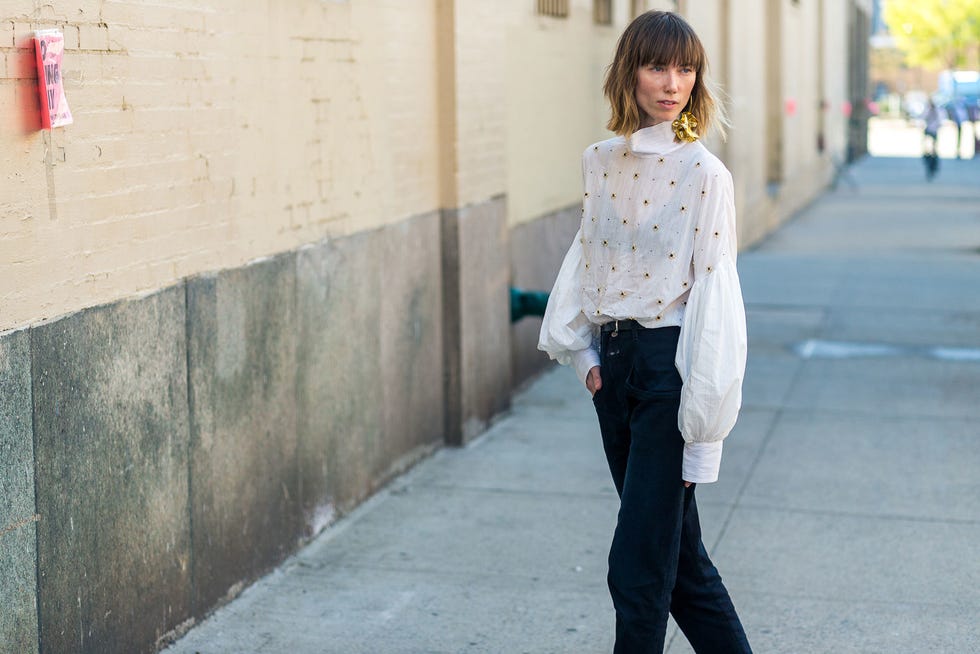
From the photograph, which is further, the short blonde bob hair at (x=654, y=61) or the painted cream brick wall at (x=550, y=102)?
the painted cream brick wall at (x=550, y=102)

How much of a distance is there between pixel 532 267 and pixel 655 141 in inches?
220

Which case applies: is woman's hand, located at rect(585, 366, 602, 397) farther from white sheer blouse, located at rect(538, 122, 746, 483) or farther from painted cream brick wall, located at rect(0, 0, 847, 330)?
painted cream brick wall, located at rect(0, 0, 847, 330)

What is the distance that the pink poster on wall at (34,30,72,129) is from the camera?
3.89 m

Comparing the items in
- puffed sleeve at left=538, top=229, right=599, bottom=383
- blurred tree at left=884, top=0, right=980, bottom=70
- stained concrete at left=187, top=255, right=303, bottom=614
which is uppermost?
blurred tree at left=884, top=0, right=980, bottom=70

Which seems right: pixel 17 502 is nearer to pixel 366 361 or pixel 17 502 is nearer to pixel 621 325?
pixel 621 325

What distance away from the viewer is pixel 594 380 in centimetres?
373

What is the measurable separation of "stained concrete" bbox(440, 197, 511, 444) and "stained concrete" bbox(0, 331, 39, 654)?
3.70m

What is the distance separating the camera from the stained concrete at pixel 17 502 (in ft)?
12.3

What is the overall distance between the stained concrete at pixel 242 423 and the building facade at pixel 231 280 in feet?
0.04

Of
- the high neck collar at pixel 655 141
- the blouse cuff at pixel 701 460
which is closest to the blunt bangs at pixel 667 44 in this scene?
the high neck collar at pixel 655 141

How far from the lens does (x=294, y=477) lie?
568 centimetres

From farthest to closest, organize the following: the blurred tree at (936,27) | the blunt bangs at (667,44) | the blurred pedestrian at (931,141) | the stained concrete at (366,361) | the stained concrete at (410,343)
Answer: the blurred tree at (936,27) → the blurred pedestrian at (931,141) → the stained concrete at (410,343) → the stained concrete at (366,361) → the blunt bangs at (667,44)

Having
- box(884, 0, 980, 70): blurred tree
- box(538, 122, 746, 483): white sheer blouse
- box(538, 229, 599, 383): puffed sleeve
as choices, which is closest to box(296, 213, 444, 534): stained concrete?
box(538, 229, 599, 383): puffed sleeve

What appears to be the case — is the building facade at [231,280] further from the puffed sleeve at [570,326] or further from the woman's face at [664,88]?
the woman's face at [664,88]
